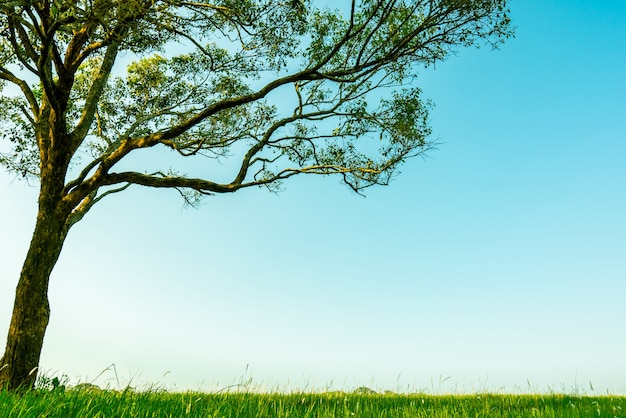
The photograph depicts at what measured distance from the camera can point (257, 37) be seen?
1249cm

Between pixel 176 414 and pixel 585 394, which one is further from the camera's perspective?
pixel 585 394

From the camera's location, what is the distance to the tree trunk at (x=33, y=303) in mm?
9453

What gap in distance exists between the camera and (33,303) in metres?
9.81

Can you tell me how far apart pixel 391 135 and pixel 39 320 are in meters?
8.64

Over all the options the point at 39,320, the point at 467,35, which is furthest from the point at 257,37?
the point at 39,320

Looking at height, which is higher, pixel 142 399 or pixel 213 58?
pixel 213 58

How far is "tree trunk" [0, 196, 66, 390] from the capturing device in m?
9.45

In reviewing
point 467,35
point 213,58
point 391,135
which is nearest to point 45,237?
point 213,58

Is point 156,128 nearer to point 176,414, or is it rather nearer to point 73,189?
point 73,189

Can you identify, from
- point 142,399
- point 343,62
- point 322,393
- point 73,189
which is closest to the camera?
point 142,399

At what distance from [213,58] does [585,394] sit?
1183cm

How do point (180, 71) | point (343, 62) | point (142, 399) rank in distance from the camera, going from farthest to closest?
point (180, 71) → point (343, 62) → point (142, 399)

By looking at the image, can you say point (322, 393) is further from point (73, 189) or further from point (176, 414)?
point (73, 189)

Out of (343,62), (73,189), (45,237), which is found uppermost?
(343,62)
